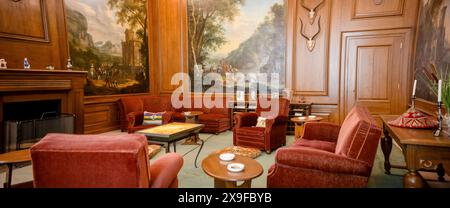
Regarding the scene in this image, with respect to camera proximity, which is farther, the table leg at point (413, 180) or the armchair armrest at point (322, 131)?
the armchair armrest at point (322, 131)

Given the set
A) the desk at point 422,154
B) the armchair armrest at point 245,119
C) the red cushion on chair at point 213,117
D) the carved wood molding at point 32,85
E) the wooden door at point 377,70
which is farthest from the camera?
the red cushion on chair at point 213,117

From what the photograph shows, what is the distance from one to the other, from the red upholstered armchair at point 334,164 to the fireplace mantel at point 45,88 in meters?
4.01

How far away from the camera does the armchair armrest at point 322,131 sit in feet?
11.4

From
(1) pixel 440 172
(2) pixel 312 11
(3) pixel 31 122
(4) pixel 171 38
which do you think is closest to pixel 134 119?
(3) pixel 31 122

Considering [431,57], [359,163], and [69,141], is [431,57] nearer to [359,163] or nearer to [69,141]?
[359,163]

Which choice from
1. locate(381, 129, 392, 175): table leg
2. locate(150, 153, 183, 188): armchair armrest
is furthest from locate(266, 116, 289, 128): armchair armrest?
locate(150, 153, 183, 188): armchair armrest

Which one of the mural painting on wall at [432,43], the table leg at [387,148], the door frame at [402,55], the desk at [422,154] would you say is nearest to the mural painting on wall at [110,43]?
the door frame at [402,55]

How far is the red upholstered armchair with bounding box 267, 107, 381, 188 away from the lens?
83.4 inches

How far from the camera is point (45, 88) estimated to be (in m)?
4.39

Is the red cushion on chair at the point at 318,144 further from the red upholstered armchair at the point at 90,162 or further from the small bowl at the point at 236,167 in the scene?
the red upholstered armchair at the point at 90,162

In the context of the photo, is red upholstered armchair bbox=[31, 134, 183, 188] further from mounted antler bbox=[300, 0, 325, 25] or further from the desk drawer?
mounted antler bbox=[300, 0, 325, 25]

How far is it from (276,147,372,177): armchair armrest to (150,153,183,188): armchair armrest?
89 cm

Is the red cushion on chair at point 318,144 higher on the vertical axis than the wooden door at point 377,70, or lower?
lower

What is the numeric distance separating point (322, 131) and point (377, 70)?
117 inches
